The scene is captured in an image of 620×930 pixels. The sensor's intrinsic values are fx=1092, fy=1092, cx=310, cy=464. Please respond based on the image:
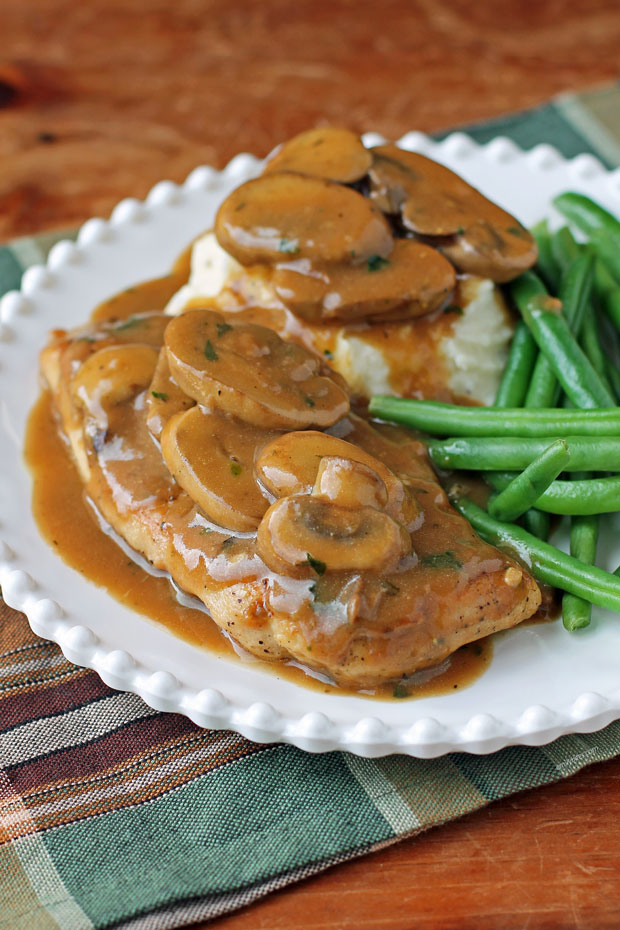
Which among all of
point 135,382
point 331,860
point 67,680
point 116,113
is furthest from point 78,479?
point 116,113

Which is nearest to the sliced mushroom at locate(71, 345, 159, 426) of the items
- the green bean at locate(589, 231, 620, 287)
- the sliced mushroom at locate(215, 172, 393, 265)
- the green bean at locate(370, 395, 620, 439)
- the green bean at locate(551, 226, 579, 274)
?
the sliced mushroom at locate(215, 172, 393, 265)

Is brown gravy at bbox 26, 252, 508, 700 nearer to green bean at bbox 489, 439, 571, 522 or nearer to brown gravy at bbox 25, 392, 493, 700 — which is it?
brown gravy at bbox 25, 392, 493, 700

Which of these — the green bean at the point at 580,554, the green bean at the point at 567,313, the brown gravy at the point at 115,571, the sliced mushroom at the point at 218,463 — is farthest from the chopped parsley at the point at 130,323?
the green bean at the point at 580,554

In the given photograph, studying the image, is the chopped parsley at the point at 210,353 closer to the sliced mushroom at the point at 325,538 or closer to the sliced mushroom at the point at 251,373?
the sliced mushroom at the point at 251,373

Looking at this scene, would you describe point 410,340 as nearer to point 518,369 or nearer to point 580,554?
point 518,369

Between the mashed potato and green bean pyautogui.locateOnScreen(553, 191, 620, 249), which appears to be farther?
green bean pyautogui.locateOnScreen(553, 191, 620, 249)

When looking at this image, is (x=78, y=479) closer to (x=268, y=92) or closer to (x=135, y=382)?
(x=135, y=382)
